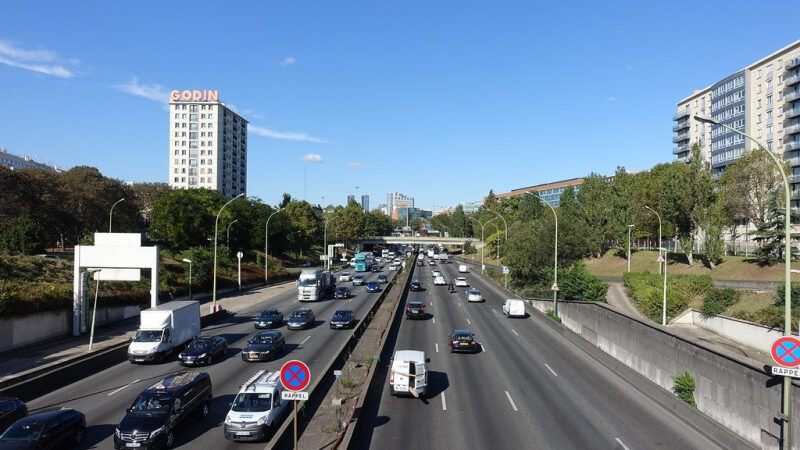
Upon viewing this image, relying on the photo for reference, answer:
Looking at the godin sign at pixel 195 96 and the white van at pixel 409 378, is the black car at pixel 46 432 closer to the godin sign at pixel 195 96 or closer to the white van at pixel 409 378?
the white van at pixel 409 378

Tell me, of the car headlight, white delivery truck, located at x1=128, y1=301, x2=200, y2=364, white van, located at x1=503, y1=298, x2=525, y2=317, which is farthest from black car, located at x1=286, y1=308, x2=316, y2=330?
the car headlight

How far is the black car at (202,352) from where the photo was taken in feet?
84.3

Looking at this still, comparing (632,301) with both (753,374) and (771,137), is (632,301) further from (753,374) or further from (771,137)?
(771,137)

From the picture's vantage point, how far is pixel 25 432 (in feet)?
45.8

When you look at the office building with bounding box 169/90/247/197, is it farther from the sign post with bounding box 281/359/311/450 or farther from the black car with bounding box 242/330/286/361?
the sign post with bounding box 281/359/311/450

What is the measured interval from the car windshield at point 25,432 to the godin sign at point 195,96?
151118 millimetres

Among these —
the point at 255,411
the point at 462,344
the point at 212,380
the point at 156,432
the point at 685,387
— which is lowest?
the point at 212,380

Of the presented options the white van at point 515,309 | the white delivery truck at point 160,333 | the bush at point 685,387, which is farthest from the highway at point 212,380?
the bush at point 685,387

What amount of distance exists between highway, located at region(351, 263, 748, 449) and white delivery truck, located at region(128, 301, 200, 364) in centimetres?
1163

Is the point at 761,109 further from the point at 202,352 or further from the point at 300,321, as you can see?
the point at 202,352

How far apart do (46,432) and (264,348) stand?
13.1 meters

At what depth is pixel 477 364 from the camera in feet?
89.1

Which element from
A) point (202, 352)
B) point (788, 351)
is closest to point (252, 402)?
point (202, 352)

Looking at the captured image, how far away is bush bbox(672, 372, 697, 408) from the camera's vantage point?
1994 centimetres
